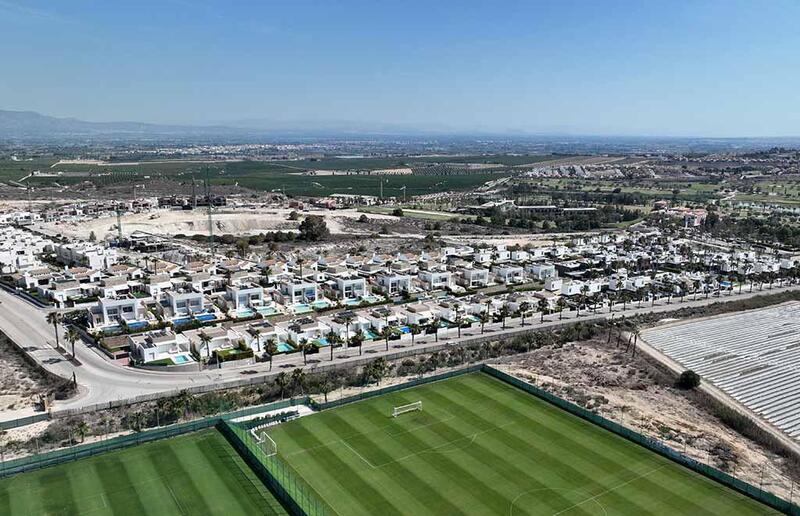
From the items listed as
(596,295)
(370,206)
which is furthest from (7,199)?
(596,295)

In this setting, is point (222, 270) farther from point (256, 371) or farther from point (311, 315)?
point (256, 371)

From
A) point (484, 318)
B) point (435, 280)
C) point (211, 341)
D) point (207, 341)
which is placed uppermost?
point (207, 341)

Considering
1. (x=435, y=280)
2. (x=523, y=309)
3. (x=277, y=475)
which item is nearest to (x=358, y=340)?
(x=523, y=309)

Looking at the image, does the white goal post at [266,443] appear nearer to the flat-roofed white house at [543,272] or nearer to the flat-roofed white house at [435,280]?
the flat-roofed white house at [435,280]

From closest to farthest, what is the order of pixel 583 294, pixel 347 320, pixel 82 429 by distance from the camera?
pixel 82 429
pixel 347 320
pixel 583 294

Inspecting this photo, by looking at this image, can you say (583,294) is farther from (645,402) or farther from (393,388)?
(393,388)

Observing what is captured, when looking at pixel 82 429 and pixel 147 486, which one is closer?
pixel 147 486

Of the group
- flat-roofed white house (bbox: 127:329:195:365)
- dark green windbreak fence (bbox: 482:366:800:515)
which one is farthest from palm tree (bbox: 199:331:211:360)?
dark green windbreak fence (bbox: 482:366:800:515)
